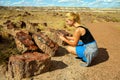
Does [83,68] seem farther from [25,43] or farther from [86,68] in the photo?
[25,43]

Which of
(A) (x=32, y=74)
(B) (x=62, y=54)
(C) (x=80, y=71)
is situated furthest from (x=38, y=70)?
(B) (x=62, y=54)

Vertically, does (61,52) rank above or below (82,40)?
below

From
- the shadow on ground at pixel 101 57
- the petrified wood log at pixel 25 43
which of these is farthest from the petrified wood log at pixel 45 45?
the shadow on ground at pixel 101 57

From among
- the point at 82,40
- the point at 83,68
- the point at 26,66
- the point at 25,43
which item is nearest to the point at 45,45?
the point at 25,43

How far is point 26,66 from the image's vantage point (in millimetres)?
6703

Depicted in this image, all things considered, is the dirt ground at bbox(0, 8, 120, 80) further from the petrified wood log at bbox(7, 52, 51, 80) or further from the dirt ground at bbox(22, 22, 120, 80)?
the petrified wood log at bbox(7, 52, 51, 80)

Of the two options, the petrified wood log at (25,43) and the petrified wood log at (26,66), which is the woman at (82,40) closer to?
the petrified wood log at (26,66)

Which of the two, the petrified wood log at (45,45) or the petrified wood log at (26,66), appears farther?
the petrified wood log at (45,45)

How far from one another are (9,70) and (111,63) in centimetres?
345

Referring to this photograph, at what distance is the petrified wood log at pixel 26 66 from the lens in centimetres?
667

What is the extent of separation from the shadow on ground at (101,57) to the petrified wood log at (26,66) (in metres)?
1.86

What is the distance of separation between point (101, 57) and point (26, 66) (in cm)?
327

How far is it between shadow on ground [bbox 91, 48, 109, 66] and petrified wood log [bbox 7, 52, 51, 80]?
1.86 meters

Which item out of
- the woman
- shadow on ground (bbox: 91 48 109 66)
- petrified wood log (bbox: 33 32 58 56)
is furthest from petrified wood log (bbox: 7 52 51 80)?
shadow on ground (bbox: 91 48 109 66)
